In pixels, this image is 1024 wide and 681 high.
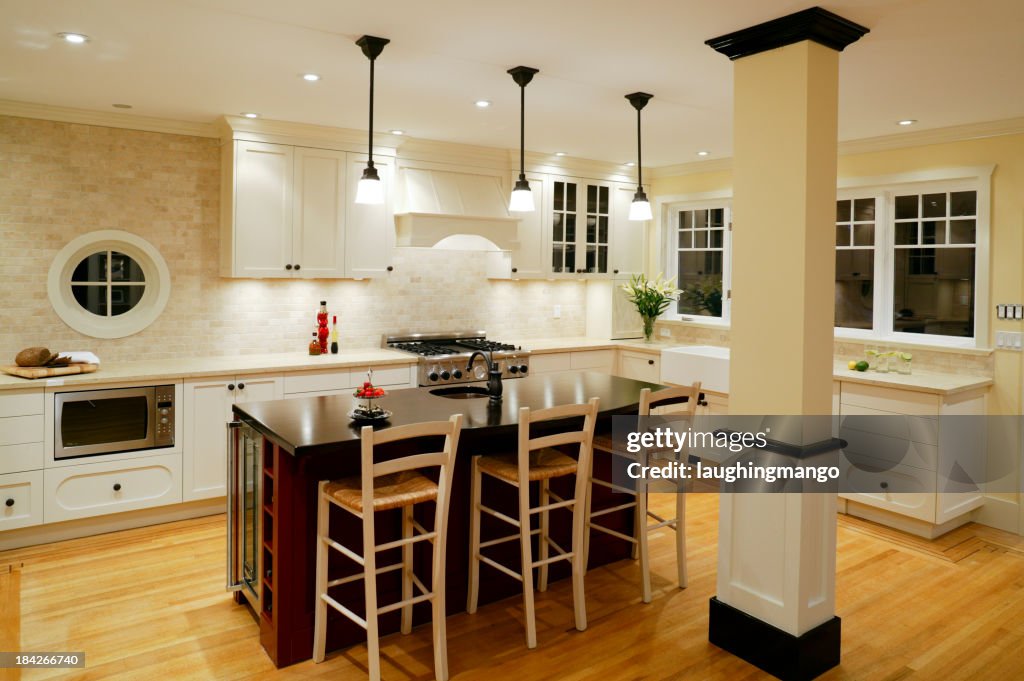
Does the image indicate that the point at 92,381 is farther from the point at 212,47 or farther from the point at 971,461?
the point at 971,461

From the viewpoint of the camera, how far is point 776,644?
9.84ft

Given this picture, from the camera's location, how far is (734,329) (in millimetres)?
3121

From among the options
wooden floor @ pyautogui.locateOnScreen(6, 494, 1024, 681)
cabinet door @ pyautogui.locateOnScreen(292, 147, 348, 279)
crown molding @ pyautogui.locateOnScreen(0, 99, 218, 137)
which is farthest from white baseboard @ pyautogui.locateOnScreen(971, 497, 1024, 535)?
crown molding @ pyautogui.locateOnScreen(0, 99, 218, 137)

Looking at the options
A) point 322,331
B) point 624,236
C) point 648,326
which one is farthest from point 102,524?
point 624,236

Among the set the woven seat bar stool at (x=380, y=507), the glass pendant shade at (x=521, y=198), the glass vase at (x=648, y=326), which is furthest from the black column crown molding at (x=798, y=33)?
the glass vase at (x=648, y=326)

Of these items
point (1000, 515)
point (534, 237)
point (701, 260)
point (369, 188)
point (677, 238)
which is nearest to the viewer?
point (369, 188)

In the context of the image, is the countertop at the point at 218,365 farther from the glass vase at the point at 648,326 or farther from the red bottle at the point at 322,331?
the glass vase at the point at 648,326

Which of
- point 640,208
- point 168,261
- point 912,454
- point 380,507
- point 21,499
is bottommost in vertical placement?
point 21,499

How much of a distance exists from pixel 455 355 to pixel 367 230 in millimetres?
1186

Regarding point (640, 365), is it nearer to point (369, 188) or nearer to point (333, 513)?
point (369, 188)

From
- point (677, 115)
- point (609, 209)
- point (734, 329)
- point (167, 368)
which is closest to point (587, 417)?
point (734, 329)

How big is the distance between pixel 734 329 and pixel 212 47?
2.78m

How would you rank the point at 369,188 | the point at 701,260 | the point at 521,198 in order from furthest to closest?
the point at 701,260 → the point at 521,198 → the point at 369,188

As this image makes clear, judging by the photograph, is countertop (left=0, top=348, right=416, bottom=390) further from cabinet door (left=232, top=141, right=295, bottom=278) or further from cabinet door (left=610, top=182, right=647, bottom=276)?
cabinet door (left=610, top=182, right=647, bottom=276)
